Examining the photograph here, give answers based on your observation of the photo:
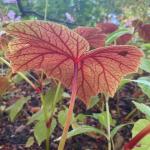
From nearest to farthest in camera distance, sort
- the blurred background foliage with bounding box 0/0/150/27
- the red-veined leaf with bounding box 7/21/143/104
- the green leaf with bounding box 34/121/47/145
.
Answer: the red-veined leaf with bounding box 7/21/143/104
the green leaf with bounding box 34/121/47/145
the blurred background foliage with bounding box 0/0/150/27

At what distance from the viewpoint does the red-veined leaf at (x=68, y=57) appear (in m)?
0.55

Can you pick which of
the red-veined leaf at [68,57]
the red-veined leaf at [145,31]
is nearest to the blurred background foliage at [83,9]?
the red-veined leaf at [145,31]

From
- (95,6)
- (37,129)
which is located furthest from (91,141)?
(95,6)

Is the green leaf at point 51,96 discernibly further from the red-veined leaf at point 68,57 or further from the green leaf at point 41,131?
the red-veined leaf at point 68,57

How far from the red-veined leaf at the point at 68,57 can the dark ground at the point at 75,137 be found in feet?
1.32

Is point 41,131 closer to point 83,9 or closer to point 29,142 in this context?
point 29,142

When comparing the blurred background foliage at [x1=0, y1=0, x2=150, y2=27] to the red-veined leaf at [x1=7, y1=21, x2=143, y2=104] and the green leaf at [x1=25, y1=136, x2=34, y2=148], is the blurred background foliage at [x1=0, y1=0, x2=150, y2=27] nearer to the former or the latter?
the green leaf at [x1=25, y1=136, x2=34, y2=148]

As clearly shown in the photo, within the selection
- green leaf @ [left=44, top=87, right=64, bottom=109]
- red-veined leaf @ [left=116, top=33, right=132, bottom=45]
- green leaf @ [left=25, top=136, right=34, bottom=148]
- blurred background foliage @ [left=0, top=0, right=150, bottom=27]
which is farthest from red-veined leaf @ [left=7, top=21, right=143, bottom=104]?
blurred background foliage @ [left=0, top=0, right=150, bottom=27]

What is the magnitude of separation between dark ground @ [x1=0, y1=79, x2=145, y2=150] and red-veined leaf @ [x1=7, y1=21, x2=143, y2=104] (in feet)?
1.32

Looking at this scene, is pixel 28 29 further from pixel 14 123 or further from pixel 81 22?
pixel 81 22

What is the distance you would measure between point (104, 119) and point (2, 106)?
0.45m

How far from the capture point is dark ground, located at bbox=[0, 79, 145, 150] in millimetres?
1054

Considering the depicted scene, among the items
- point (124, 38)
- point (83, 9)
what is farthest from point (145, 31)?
point (83, 9)

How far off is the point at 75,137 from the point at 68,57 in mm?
516
